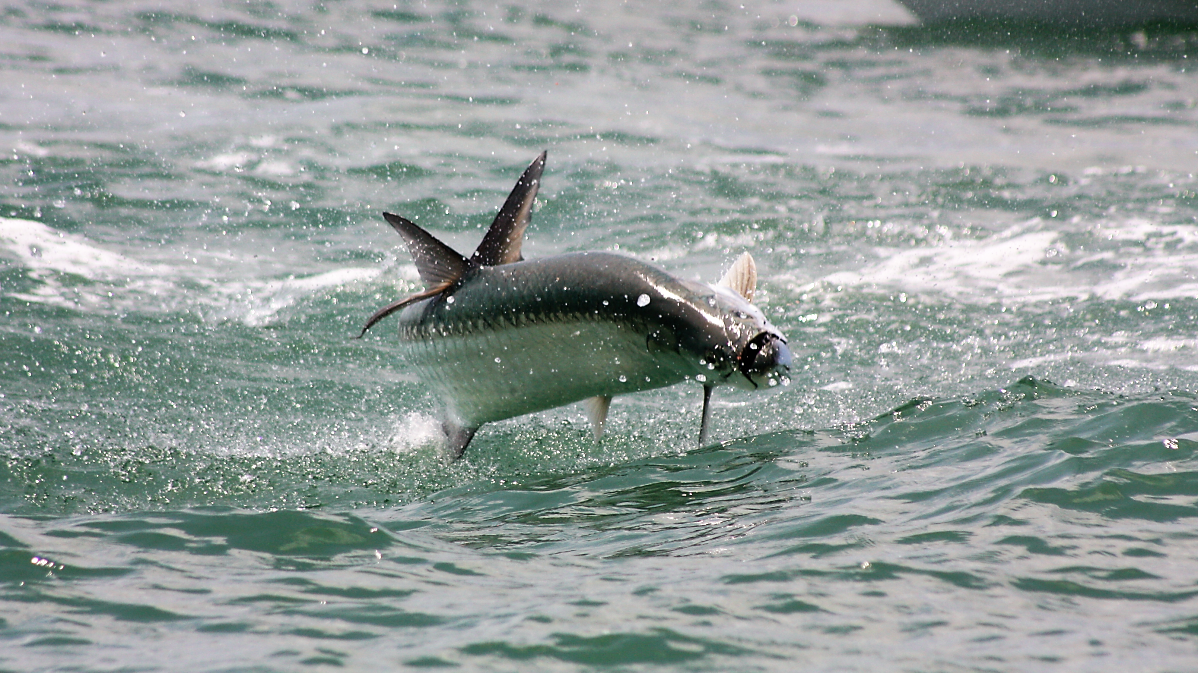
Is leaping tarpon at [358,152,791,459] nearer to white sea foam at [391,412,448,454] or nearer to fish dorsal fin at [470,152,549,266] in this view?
A: fish dorsal fin at [470,152,549,266]

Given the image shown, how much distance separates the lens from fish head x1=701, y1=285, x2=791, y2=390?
3.76m

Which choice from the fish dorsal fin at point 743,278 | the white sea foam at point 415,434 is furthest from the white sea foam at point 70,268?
the fish dorsal fin at point 743,278

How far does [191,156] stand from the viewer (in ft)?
42.7

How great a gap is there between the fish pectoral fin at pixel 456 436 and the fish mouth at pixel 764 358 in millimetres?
1904

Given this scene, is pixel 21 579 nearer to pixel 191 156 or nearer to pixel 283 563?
pixel 283 563

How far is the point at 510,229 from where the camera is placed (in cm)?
475

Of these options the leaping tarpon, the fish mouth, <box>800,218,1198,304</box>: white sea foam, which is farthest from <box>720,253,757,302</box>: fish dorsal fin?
<box>800,218,1198,304</box>: white sea foam

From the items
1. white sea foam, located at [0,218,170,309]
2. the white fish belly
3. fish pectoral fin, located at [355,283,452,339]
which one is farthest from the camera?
white sea foam, located at [0,218,170,309]

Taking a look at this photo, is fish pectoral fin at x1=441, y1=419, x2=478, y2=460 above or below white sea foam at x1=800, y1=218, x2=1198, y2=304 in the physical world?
below

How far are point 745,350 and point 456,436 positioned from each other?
6.66 feet

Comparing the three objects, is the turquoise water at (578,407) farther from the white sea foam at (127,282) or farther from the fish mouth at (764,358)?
the fish mouth at (764,358)

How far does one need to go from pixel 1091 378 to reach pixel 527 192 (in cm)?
403

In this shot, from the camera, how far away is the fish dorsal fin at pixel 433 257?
4.71m

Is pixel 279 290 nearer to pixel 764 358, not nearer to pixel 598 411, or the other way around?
pixel 598 411
